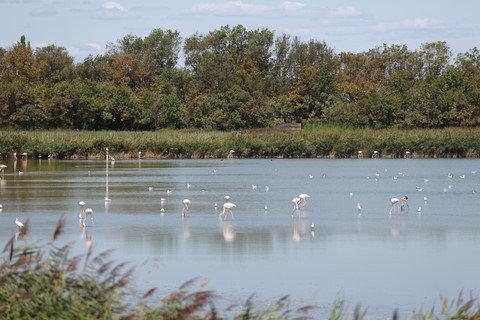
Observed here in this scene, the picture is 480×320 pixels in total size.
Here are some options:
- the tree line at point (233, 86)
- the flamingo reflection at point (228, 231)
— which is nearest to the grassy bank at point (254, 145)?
the tree line at point (233, 86)

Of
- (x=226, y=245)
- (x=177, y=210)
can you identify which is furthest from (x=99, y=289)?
(x=177, y=210)

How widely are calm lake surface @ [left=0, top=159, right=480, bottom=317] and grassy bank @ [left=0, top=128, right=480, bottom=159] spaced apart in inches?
610

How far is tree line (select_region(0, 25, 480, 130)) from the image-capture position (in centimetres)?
7519

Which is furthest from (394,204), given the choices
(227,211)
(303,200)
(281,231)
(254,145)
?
(254,145)

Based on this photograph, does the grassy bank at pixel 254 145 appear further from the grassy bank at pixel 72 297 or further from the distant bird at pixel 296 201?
the grassy bank at pixel 72 297

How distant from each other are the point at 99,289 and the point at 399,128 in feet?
215

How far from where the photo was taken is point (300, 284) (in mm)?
15898

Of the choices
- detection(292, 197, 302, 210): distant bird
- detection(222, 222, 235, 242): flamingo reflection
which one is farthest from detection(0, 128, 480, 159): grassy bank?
detection(222, 222, 235, 242): flamingo reflection

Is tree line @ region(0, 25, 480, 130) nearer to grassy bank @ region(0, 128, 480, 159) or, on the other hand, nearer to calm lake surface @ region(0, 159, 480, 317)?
grassy bank @ region(0, 128, 480, 159)

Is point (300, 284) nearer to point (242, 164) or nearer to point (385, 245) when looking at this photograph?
point (385, 245)

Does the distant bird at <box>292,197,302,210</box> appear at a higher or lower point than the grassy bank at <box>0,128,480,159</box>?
lower

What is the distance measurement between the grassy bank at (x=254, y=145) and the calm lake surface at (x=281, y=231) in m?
15.5

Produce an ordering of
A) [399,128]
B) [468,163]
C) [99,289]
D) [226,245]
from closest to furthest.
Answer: [99,289]
[226,245]
[468,163]
[399,128]

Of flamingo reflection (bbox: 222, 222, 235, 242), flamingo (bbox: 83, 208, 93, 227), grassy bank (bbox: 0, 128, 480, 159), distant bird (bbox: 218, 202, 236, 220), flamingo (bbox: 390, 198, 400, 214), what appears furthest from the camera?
grassy bank (bbox: 0, 128, 480, 159)
